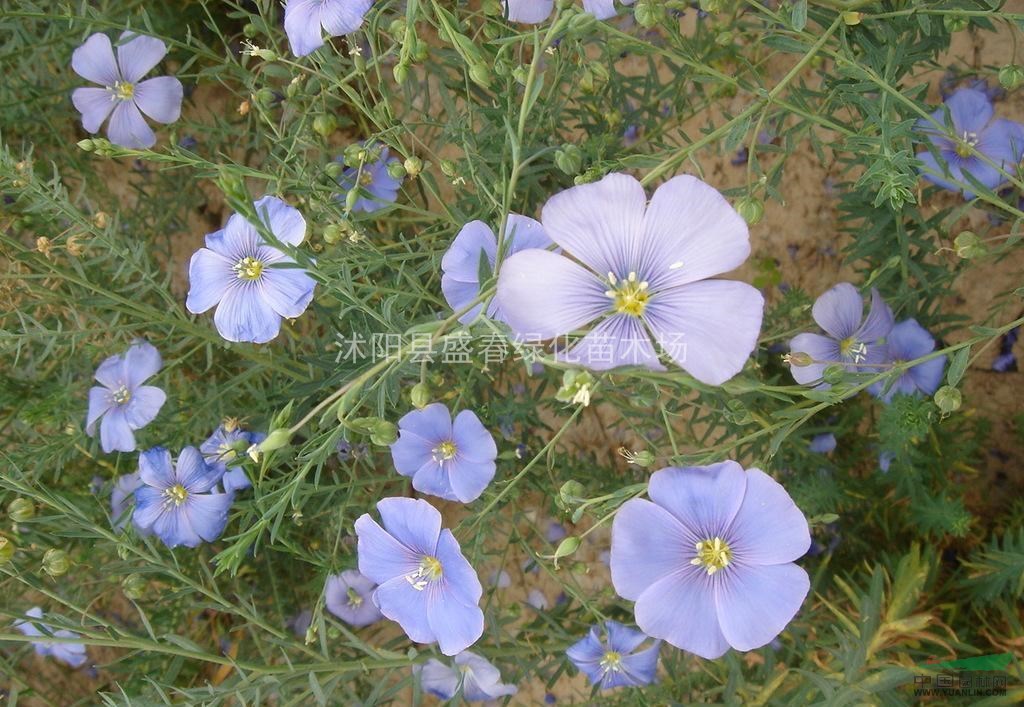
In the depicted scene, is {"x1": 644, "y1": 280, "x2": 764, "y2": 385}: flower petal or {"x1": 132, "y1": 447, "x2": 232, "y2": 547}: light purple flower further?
{"x1": 132, "y1": 447, "x2": 232, "y2": 547}: light purple flower

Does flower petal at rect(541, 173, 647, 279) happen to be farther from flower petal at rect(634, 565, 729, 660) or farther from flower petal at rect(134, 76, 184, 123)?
flower petal at rect(134, 76, 184, 123)

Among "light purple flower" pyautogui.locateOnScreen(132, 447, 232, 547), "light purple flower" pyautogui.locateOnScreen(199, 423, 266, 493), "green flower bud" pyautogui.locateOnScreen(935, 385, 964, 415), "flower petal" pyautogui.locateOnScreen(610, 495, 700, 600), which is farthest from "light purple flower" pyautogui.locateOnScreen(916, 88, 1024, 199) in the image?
"light purple flower" pyautogui.locateOnScreen(132, 447, 232, 547)

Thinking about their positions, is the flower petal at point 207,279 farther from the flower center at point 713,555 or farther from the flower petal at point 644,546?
the flower center at point 713,555

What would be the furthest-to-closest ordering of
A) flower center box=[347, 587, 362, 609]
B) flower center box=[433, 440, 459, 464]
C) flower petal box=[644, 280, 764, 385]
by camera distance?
flower center box=[347, 587, 362, 609] < flower center box=[433, 440, 459, 464] < flower petal box=[644, 280, 764, 385]

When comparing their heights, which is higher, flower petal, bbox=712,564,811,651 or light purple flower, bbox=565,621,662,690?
flower petal, bbox=712,564,811,651

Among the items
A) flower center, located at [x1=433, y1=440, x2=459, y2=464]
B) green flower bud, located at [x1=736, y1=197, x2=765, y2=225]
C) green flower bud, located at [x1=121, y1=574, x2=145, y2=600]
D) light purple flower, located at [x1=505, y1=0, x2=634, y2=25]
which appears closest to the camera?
green flower bud, located at [x1=736, y1=197, x2=765, y2=225]

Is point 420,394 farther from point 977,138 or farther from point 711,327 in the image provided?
point 977,138

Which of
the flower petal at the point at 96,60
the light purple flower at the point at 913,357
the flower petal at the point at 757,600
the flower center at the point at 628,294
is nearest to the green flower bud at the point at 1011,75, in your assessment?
the light purple flower at the point at 913,357

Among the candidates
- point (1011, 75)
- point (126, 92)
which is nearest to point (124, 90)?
point (126, 92)
